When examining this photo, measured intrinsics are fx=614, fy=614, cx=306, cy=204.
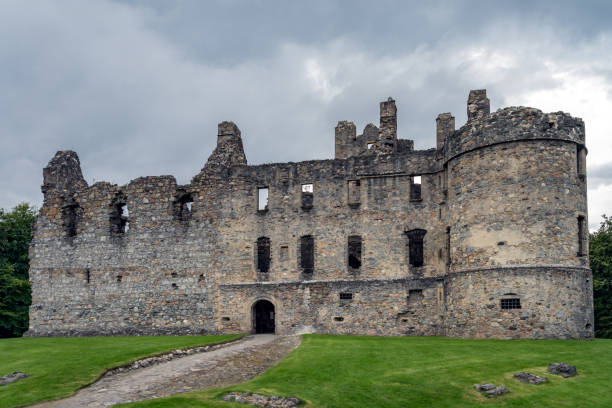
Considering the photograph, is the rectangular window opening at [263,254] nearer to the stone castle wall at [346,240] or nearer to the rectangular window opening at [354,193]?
the stone castle wall at [346,240]

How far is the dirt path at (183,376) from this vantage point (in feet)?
52.0

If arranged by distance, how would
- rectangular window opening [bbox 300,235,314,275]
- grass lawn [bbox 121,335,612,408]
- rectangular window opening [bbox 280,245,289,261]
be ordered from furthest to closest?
rectangular window opening [bbox 300,235,314,275] → rectangular window opening [bbox 280,245,289,261] → grass lawn [bbox 121,335,612,408]

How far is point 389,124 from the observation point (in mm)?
31719

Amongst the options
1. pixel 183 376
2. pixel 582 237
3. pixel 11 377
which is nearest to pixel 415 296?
pixel 582 237

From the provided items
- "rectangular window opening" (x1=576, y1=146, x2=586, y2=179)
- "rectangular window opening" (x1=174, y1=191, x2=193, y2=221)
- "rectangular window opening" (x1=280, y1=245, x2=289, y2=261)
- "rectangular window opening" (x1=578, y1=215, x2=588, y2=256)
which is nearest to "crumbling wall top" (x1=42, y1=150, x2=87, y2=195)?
"rectangular window opening" (x1=174, y1=191, x2=193, y2=221)

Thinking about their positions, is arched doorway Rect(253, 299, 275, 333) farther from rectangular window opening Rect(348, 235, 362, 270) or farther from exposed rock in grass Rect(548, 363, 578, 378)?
exposed rock in grass Rect(548, 363, 578, 378)

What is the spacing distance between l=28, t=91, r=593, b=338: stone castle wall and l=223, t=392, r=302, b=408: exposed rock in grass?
1177 centimetres

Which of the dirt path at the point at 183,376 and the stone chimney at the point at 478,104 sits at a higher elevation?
the stone chimney at the point at 478,104

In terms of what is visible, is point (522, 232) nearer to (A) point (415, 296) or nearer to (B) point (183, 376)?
(A) point (415, 296)

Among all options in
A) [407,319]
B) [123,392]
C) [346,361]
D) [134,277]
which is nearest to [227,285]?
[134,277]

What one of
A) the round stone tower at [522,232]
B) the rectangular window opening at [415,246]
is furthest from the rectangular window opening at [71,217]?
the round stone tower at [522,232]

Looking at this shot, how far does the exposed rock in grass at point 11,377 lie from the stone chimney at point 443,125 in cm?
2193

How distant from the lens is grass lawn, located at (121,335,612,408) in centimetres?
1534

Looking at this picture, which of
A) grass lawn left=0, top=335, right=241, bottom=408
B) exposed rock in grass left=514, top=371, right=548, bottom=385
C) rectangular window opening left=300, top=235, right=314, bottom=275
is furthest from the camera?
rectangular window opening left=300, top=235, right=314, bottom=275
